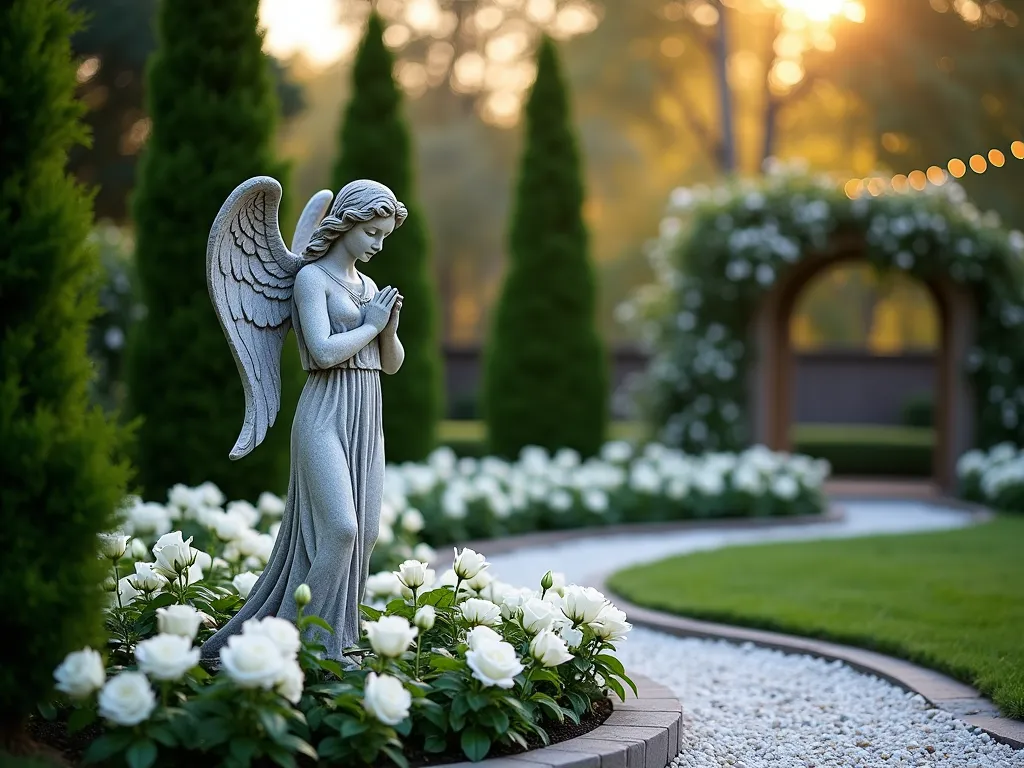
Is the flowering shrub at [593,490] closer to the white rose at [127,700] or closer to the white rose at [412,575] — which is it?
the white rose at [412,575]

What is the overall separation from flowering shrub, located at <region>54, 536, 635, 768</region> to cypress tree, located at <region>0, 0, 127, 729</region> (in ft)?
0.43

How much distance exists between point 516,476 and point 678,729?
6175mm

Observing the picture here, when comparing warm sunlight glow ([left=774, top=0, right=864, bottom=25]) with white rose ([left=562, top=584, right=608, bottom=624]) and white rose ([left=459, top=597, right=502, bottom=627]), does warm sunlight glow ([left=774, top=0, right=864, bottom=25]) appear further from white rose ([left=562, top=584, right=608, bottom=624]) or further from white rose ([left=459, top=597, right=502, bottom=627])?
white rose ([left=459, top=597, right=502, bottom=627])

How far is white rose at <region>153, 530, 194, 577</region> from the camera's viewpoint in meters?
4.00

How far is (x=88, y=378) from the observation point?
126 inches

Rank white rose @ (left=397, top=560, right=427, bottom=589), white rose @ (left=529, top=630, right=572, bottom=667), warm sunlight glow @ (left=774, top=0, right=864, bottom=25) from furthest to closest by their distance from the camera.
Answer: warm sunlight glow @ (left=774, top=0, right=864, bottom=25), white rose @ (left=397, top=560, right=427, bottom=589), white rose @ (left=529, top=630, right=572, bottom=667)

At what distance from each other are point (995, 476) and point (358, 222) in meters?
9.49

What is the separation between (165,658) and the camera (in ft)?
9.71

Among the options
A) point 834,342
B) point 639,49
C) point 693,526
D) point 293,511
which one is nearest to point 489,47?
point 639,49

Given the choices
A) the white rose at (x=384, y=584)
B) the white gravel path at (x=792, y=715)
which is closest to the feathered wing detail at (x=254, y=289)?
the white rose at (x=384, y=584)

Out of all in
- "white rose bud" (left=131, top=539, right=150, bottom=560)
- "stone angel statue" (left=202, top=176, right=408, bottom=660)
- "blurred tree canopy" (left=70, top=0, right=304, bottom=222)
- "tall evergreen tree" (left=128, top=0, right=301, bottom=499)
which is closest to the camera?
"stone angel statue" (left=202, top=176, right=408, bottom=660)

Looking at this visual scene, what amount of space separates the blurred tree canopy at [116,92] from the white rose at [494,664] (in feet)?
55.5

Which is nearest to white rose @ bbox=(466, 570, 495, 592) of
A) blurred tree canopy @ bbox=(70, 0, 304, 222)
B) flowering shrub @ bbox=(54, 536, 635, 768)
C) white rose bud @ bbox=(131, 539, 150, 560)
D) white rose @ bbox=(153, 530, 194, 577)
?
flowering shrub @ bbox=(54, 536, 635, 768)

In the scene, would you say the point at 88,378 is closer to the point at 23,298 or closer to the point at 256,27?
the point at 23,298
